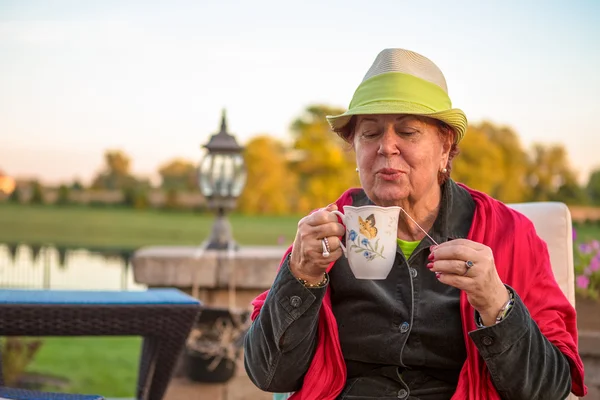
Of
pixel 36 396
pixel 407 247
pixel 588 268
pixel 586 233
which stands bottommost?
pixel 36 396

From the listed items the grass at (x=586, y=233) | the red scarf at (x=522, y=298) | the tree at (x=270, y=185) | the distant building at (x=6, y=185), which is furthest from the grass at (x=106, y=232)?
the red scarf at (x=522, y=298)

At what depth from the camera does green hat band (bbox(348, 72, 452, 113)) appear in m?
1.88

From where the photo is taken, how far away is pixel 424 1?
26.1 ft

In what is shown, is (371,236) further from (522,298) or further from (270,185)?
(270,185)

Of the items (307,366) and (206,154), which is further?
(206,154)

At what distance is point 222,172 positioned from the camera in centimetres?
491

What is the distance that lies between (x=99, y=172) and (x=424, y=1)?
9.30 metres

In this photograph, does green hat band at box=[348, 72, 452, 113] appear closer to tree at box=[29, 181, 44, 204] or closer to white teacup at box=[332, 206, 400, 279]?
white teacup at box=[332, 206, 400, 279]

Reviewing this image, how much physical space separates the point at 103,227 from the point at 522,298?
2136 cm

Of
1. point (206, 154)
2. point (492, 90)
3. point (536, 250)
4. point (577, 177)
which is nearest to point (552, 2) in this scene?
point (492, 90)

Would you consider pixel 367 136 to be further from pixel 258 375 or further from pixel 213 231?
pixel 213 231

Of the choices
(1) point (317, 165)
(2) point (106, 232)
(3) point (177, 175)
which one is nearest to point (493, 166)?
(1) point (317, 165)

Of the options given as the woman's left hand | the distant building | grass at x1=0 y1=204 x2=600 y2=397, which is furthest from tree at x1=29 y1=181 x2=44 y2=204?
the woman's left hand

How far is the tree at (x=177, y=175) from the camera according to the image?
43.2ft
